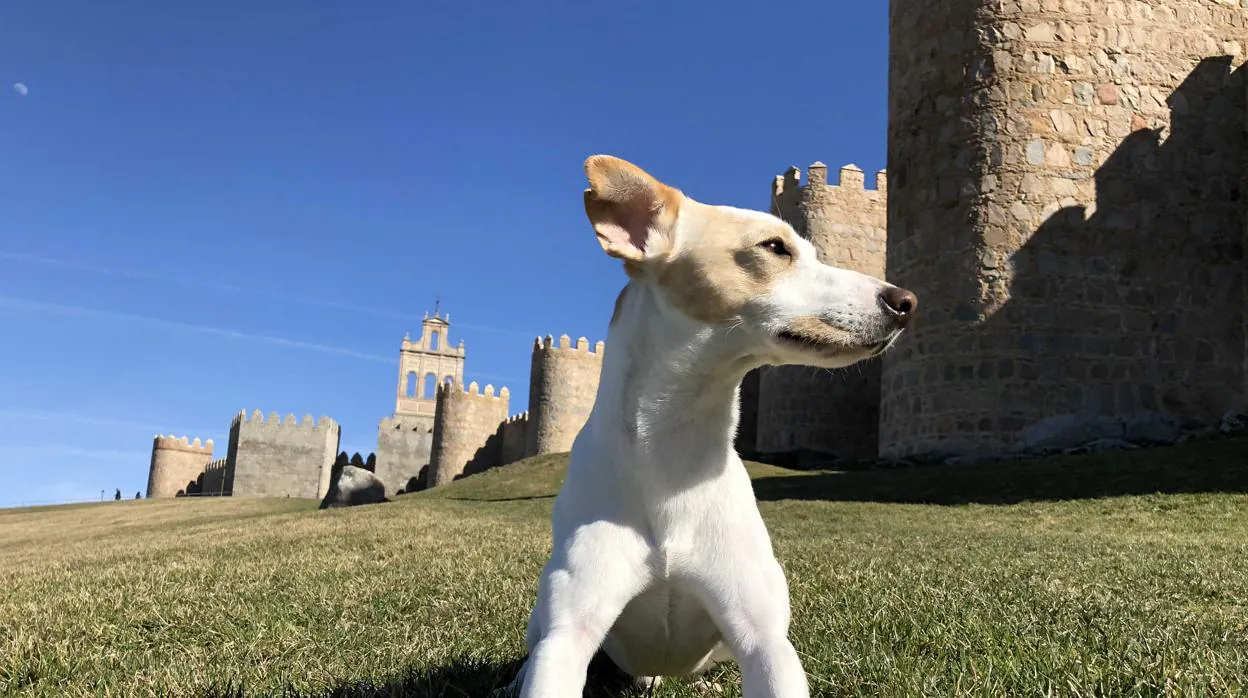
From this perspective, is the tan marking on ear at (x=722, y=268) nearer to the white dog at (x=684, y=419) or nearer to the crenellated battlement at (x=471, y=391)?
the white dog at (x=684, y=419)

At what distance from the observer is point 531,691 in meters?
2.08

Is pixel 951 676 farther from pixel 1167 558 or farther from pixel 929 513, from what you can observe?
pixel 929 513

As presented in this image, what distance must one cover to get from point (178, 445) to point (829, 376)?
47154 millimetres

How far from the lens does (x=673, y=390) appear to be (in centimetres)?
232

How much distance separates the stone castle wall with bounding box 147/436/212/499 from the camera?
2227 inches

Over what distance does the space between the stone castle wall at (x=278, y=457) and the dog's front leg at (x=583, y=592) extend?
150 feet

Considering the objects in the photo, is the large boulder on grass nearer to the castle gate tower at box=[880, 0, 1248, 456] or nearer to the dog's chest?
the castle gate tower at box=[880, 0, 1248, 456]

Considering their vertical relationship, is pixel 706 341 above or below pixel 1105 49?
below

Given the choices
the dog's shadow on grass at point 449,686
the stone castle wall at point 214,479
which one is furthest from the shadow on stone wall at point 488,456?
the dog's shadow on grass at point 449,686

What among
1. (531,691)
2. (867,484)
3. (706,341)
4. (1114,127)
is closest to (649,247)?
(706,341)

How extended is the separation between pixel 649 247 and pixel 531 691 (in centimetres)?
109

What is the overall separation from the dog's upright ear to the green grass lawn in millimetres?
1327

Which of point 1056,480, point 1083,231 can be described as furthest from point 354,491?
point 1083,231

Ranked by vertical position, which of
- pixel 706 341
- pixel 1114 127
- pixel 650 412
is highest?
pixel 1114 127
